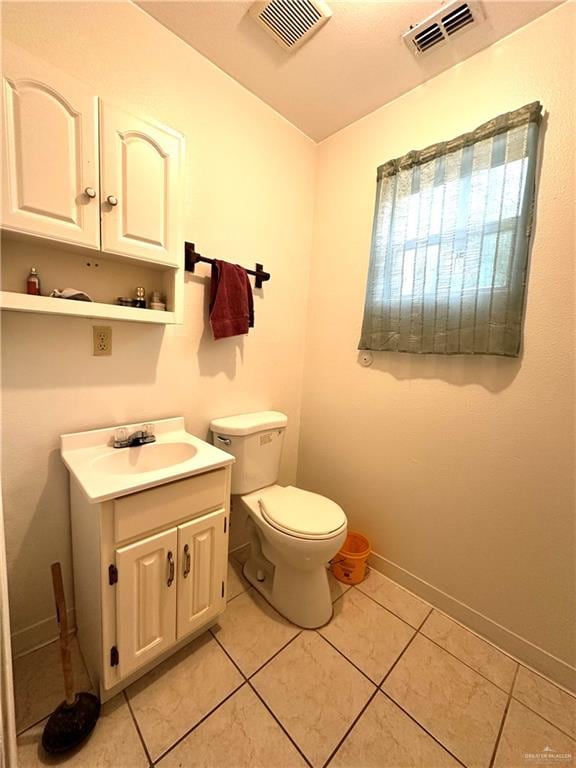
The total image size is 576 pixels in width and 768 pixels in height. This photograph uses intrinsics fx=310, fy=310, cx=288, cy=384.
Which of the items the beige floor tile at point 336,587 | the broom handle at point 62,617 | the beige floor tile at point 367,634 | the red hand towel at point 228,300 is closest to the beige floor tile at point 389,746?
the beige floor tile at point 367,634

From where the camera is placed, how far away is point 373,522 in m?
1.73

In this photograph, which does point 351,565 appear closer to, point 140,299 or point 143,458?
point 143,458

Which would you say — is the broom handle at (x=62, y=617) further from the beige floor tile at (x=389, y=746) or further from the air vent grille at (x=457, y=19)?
the air vent grille at (x=457, y=19)

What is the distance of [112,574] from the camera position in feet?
3.09

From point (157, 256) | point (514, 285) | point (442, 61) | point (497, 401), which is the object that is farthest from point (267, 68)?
point (497, 401)

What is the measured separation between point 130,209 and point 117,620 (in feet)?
4.45

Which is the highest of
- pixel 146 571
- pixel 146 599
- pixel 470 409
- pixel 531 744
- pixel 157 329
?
pixel 157 329

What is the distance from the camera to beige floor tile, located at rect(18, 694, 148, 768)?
876 mm

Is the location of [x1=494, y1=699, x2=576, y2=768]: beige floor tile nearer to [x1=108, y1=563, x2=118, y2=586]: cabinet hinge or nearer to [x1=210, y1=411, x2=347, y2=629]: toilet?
[x1=210, y1=411, x2=347, y2=629]: toilet

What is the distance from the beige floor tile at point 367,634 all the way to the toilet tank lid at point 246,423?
91 cm

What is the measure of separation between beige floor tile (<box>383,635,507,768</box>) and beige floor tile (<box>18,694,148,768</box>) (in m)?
0.85

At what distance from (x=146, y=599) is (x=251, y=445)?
2.37 ft

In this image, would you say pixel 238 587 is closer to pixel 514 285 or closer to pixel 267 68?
pixel 514 285

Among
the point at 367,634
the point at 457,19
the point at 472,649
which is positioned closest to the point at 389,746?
the point at 367,634
